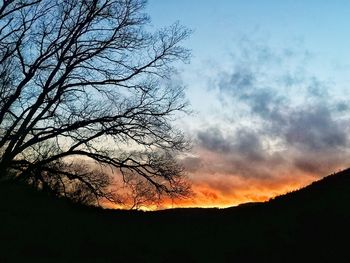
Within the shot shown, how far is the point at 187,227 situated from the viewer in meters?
16.5

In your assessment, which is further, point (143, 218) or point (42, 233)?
point (143, 218)

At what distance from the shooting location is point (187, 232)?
15828 millimetres

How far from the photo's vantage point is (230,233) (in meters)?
15.2

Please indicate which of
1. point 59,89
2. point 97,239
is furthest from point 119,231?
point 59,89

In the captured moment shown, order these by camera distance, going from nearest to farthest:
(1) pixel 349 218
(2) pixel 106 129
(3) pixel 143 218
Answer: (1) pixel 349 218
(3) pixel 143 218
(2) pixel 106 129

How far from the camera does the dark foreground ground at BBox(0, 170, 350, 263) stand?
13.3 m

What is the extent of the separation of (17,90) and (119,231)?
860 cm

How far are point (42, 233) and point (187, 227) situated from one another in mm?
4813

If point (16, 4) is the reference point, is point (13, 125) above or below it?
below

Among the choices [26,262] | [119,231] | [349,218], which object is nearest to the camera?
[26,262]

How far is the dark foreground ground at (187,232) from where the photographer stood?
525 inches

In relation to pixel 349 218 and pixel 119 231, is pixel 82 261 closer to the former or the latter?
pixel 119 231

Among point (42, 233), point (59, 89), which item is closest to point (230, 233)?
point (42, 233)

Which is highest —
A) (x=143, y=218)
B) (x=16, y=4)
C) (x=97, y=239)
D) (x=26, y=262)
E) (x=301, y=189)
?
(x=16, y=4)
